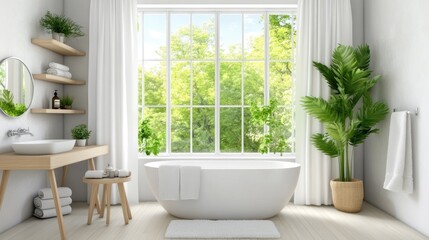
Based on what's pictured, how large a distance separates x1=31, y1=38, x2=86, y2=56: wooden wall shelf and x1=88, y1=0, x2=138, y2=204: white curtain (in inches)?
8.1

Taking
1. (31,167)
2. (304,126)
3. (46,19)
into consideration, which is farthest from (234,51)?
(31,167)

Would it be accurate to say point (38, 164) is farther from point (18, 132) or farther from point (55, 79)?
point (55, 79)

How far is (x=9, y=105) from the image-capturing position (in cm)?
386

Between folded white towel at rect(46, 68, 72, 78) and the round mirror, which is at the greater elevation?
folded white towel at rect(46, 68, 72, 78)

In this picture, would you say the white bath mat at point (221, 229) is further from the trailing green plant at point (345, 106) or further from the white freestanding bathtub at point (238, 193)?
the trailing green plant at point (345, 106)

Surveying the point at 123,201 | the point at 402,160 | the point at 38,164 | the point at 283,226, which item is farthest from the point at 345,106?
the point at 38,164

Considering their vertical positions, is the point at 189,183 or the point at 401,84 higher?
the point at 401,84

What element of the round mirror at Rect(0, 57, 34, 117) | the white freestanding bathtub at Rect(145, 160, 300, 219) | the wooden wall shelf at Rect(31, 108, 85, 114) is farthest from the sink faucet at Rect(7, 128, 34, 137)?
the white freestanding bathtub at Rect(145, 160, 300, 219)

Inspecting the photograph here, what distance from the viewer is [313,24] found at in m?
5.00

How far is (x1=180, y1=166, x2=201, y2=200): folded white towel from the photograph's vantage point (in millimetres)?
4023

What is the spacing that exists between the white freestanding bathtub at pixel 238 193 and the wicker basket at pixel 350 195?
30.5 inches

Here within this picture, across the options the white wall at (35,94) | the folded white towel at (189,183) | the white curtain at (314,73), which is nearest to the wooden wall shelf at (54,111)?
the white wall at (35,94)

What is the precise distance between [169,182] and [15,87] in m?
1.84

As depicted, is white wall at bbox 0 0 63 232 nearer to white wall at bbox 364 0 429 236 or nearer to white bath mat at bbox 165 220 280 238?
white bath mat at bbox 165 220 280 238
